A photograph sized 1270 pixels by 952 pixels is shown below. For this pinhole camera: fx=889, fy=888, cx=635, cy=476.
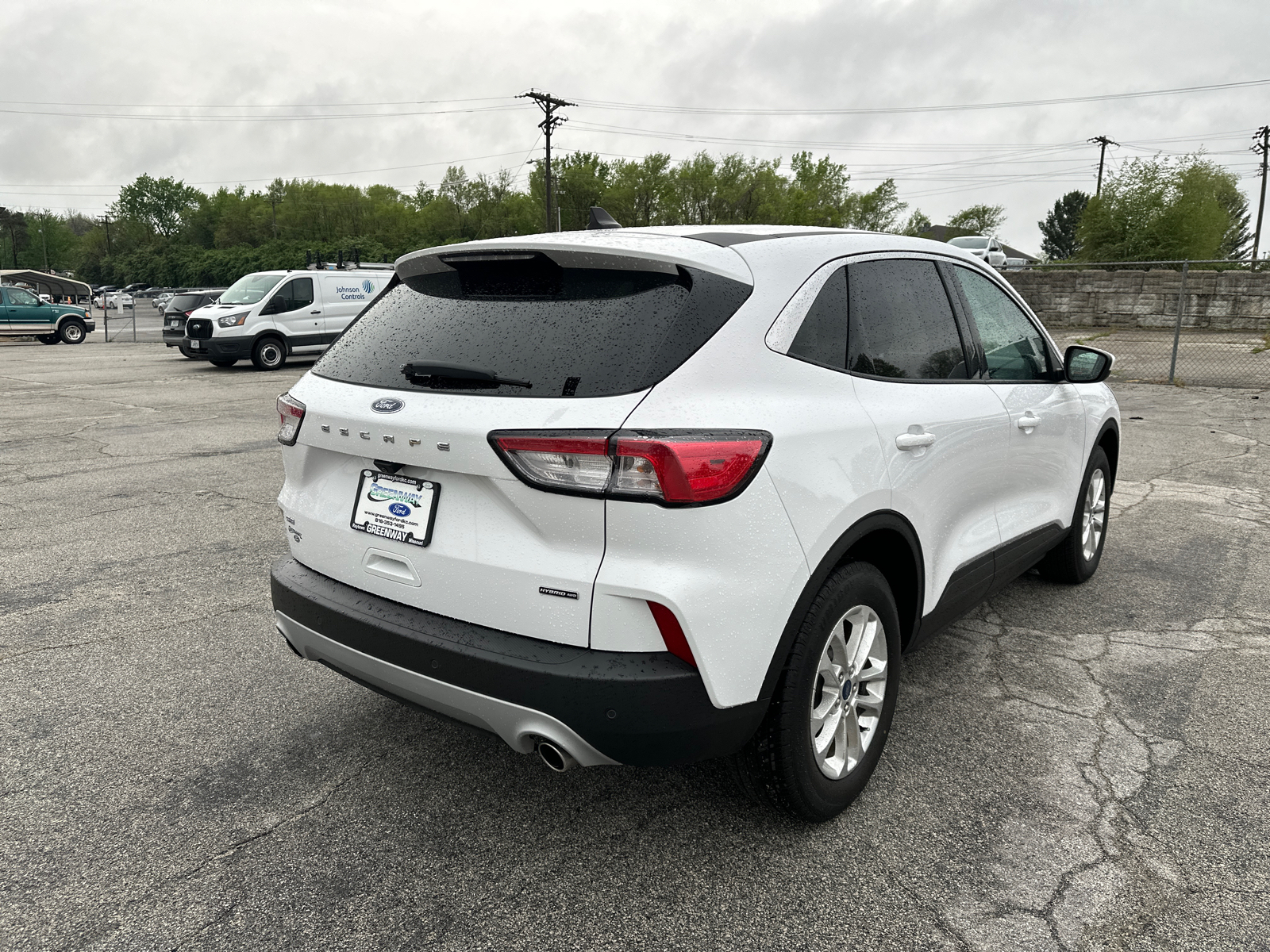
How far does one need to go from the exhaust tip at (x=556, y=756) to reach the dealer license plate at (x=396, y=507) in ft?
1.98

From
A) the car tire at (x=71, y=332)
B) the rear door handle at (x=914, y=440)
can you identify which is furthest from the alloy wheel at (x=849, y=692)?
the car tire at (x=71, y=332)

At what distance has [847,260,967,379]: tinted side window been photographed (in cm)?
276

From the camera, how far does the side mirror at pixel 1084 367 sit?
4027mm

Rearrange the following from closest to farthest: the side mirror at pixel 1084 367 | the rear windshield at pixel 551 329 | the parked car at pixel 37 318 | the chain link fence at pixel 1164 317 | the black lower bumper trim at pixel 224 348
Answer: the rear windshield at pixel 551 329, the side mirror at pixel 1084 367, the chain link fence at pixel 1164 317, the black lower bumper trim at pixel 224 348, the parked car at pixel 37 318

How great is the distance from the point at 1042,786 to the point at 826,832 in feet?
2.56

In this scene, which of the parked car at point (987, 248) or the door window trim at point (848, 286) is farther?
the parked car at point (987, 248)

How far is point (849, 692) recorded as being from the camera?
2.65 meters

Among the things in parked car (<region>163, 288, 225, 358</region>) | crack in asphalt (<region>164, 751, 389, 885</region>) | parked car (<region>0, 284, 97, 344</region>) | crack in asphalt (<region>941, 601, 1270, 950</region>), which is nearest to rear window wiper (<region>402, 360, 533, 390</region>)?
crack in asphalt (<region>164, 751, 389, 885</region>)

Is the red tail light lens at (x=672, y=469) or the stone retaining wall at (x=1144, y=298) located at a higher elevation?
the stone retaining wall at (x=1144, y=298)

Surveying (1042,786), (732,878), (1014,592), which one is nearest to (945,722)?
(1042,786)

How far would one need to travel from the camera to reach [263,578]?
4.84 metres

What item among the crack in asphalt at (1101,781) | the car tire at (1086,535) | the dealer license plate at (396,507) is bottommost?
the crack in asphalt at (1101,781)

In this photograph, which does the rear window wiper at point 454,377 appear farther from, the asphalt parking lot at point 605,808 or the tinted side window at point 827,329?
the asphalt parking lot at point 605,808

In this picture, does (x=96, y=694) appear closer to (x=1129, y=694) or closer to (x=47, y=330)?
(x=1129, y=694)
